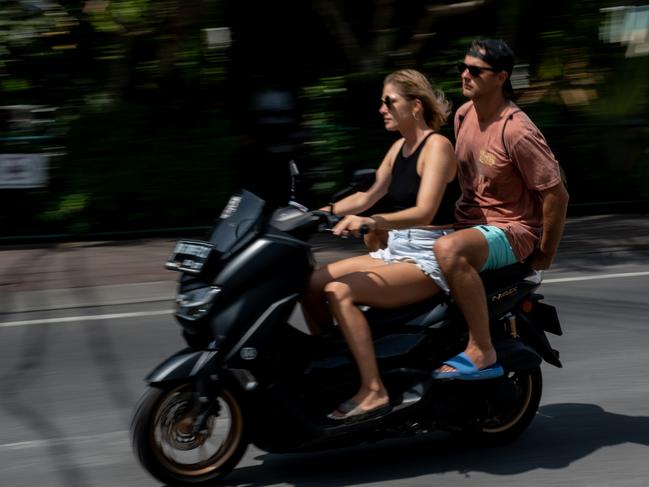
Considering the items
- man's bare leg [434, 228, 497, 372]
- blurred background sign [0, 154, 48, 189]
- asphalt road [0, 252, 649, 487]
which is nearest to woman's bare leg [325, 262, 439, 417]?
man's bare leg [434, 228, 497, 372]

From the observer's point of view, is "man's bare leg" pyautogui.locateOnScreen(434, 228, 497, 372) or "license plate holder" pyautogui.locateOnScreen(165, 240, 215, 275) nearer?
"license plate holder" pyautogui.locateOnScreen(165, 240, 215, 275)

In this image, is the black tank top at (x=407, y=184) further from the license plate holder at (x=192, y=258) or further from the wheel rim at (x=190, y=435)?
the wheel rim at (x=190, y=435)

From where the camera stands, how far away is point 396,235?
482 centimetres

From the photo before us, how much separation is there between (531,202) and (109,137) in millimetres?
6946

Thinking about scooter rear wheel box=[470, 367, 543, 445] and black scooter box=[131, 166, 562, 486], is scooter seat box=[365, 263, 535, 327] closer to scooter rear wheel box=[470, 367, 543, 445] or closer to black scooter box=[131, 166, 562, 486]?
black scooter box=[131, 166, 562, 486]

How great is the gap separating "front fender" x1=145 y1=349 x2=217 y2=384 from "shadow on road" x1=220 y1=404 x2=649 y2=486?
0.60 metres

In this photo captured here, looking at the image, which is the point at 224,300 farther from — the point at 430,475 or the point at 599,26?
the point at 599,26

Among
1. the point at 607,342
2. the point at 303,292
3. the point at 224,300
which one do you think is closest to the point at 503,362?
the point at 303,292

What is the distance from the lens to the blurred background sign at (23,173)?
35.5 ft

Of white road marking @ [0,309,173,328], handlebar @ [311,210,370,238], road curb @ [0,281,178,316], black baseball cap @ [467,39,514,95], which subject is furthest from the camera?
road curb @ [0,281,178,316]

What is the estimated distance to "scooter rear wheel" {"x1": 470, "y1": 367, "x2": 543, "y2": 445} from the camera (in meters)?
4.95

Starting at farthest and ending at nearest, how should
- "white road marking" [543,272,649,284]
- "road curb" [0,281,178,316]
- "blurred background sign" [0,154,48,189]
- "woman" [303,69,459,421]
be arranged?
"blurred background sign" [0,154,48,189] < "white road marking" [543,272,649,284] < "road curb" [0,281,178,316] < "woman" [303,69,459,421]

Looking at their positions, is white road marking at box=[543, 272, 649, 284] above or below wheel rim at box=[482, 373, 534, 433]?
below

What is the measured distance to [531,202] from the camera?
482 cm
